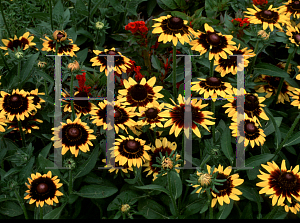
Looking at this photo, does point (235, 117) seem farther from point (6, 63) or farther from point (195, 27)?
point (6, 63)

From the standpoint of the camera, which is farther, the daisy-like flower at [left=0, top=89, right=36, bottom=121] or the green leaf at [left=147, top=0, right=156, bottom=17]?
the green leaf at [left=147, top=0, right=156, bottom=17]

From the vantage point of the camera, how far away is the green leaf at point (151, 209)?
109cm

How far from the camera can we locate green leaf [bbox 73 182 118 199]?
3.54 ft

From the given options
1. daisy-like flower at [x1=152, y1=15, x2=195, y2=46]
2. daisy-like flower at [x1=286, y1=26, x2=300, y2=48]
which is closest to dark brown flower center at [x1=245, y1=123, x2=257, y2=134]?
daisy-like flower at [x1=152, y1=15, x2=195, y2=46]

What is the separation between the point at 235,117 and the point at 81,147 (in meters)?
0.53

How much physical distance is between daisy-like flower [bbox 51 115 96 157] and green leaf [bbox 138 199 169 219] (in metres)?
0.30

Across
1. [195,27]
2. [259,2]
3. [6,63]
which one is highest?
[259,2]

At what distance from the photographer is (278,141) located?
112cm

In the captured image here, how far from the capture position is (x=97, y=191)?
3.60 feet

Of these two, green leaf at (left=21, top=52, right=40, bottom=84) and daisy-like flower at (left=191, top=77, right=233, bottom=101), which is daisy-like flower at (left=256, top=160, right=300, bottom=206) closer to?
daisy-like flower at (left=191, top=77, right=233, bottom=101)

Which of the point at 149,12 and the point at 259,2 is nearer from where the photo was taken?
the point at 259,2

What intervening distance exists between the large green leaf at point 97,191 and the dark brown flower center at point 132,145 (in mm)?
187

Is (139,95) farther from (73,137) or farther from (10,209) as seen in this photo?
(10,209)

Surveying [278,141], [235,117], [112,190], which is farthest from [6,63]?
[278,141]
